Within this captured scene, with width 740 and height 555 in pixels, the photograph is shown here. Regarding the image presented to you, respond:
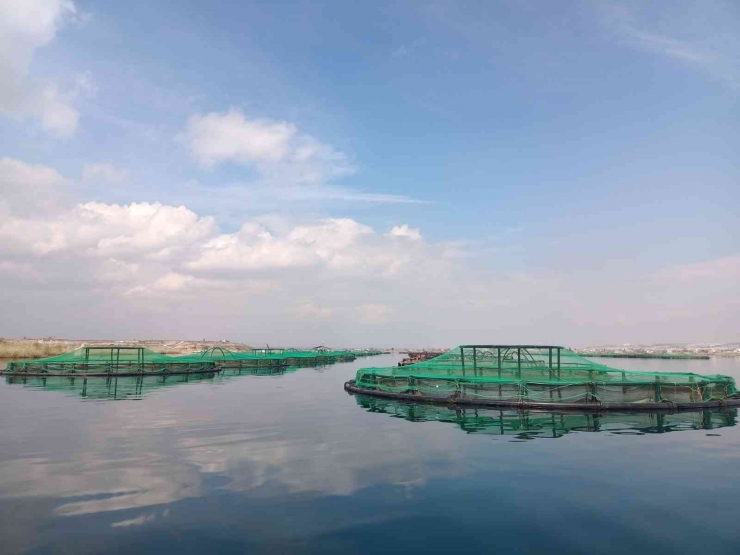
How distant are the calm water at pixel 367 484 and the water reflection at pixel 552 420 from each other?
0.85 ft

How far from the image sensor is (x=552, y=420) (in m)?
28.7

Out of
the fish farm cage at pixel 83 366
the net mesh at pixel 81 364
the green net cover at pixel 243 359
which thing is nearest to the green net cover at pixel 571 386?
the fish farm cage at pixel 83 366

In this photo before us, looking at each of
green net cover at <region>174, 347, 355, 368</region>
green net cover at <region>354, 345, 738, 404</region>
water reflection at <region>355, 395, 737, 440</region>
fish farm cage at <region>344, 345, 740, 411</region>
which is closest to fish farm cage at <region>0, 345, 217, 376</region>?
green net cover at <region>174, 347, 355, 368</region>

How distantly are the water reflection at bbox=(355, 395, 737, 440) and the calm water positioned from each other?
26cm

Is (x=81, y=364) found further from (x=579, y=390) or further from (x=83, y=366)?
(x=579, y=390)

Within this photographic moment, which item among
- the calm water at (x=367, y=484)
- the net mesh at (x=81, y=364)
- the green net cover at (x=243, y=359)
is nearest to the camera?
the calm water at (x=367, y=484)

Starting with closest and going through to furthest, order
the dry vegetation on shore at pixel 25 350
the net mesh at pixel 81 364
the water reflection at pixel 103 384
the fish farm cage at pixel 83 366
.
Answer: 1. the water reflection at pixel 103 384
2. the fish farm cage at pixel 83 366
3. the net mesh at pixel 81 364
4. the dry vegetation on shore at pixel 25 350

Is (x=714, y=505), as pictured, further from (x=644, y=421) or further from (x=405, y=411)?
(x=405, y=411)

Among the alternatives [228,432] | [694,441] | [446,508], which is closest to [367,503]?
[446,508]

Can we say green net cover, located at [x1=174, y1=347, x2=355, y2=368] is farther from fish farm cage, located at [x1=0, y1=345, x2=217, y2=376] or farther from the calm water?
the calm water

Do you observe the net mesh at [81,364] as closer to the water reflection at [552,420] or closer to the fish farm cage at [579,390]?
the fish farm cage at [579,390]

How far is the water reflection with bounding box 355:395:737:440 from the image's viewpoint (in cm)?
2547

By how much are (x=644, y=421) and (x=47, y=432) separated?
114ft

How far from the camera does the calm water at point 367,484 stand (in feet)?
37.1
